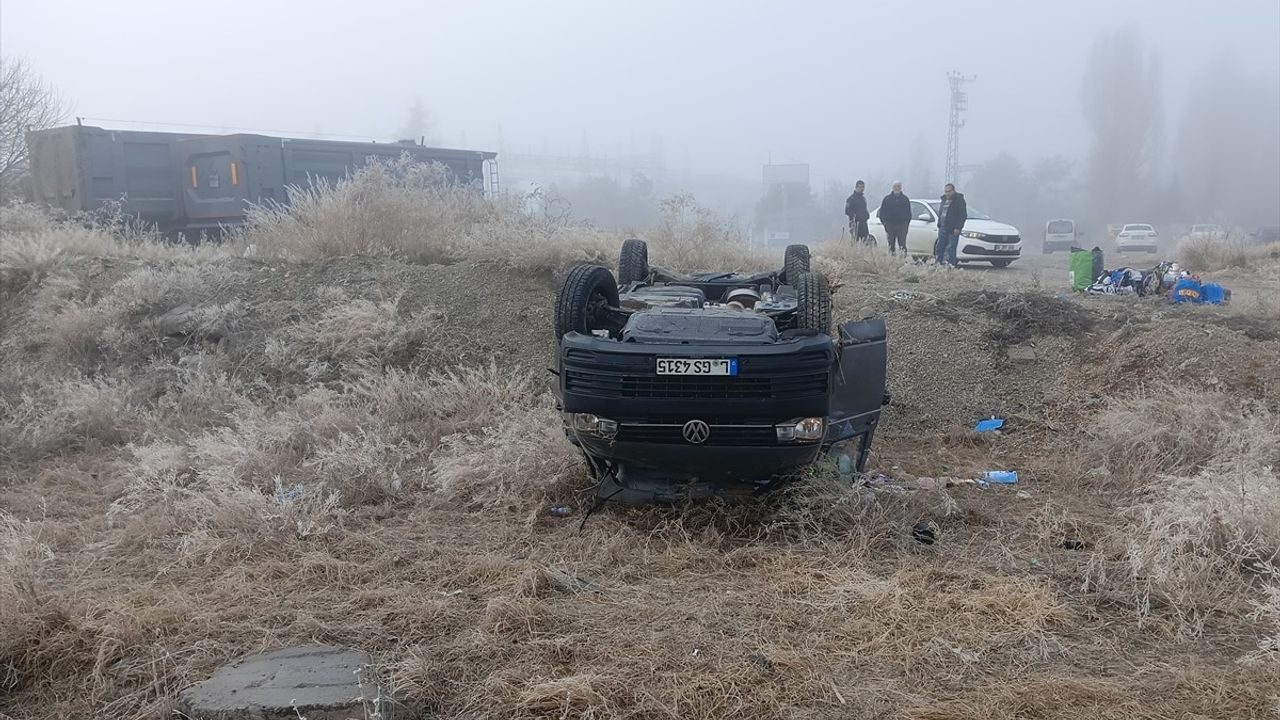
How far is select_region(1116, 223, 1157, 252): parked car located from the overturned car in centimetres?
2830

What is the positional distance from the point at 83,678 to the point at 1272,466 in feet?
21.9

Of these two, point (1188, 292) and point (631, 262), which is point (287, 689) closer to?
point (631, 262)

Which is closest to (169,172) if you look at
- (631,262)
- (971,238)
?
(631,262)

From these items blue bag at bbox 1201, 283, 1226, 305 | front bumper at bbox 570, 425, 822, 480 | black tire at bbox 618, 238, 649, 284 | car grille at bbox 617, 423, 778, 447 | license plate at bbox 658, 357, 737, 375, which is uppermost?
black tire at bbox 618, 238, 649, 284

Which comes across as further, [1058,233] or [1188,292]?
[1058,233]

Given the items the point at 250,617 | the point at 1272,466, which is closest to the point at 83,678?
Answer: the point at 250,617

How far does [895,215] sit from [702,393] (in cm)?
1139

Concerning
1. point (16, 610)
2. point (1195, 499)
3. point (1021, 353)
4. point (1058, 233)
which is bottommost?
point (16, 610)

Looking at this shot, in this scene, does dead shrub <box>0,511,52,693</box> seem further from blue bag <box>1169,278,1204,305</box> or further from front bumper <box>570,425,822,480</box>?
blue bag <box>1169,278,1204,305</box>

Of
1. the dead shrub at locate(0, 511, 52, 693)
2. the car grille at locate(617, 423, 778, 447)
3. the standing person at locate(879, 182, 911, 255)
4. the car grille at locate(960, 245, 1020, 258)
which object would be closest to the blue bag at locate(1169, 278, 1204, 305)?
the standing person at locate(879, 182, 911, 255)

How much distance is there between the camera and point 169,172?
52.6 feet

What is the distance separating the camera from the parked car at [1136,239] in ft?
97.4

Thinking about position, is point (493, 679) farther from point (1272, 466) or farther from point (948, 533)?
point (1272, 466)

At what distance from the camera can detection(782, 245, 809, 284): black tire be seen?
6.83 metres
